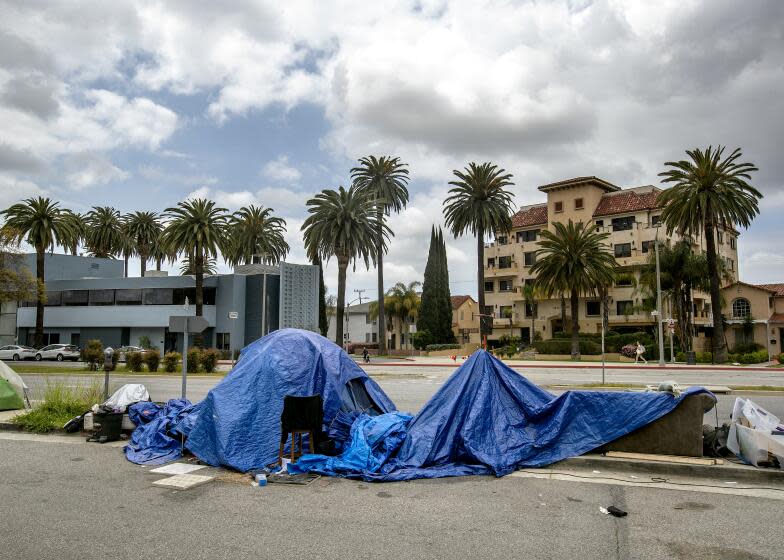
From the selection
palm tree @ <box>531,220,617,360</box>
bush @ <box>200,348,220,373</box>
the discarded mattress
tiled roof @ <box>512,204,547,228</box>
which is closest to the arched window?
palm tree @ <box>531,220,617,360</box>

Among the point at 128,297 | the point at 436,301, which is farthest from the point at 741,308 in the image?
the point at 128,297

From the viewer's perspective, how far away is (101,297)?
5575cm

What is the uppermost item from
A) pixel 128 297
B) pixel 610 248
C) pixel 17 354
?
pixel 610 248

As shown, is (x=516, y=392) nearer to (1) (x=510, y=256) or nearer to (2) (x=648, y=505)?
(2) (x=648, y=505)

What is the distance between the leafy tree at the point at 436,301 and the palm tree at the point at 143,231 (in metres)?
32.0

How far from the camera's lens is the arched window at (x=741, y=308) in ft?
180

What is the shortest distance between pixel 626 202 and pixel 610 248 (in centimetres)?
606

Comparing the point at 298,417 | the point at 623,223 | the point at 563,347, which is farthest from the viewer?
the point at 623,223

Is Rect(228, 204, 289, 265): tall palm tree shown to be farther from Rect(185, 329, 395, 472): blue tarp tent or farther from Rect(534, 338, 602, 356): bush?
Rect(185, 329, 395, 472): blue tarp tent

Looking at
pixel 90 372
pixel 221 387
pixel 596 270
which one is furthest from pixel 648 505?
pixel 596 270

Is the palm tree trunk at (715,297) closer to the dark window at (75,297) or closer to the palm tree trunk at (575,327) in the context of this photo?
the palm tree trunk at (575,327)

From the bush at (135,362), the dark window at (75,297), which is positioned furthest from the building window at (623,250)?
Result: the dark window at (75,297)

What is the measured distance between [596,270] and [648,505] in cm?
4358

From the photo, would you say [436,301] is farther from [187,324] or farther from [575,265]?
[187,324]
